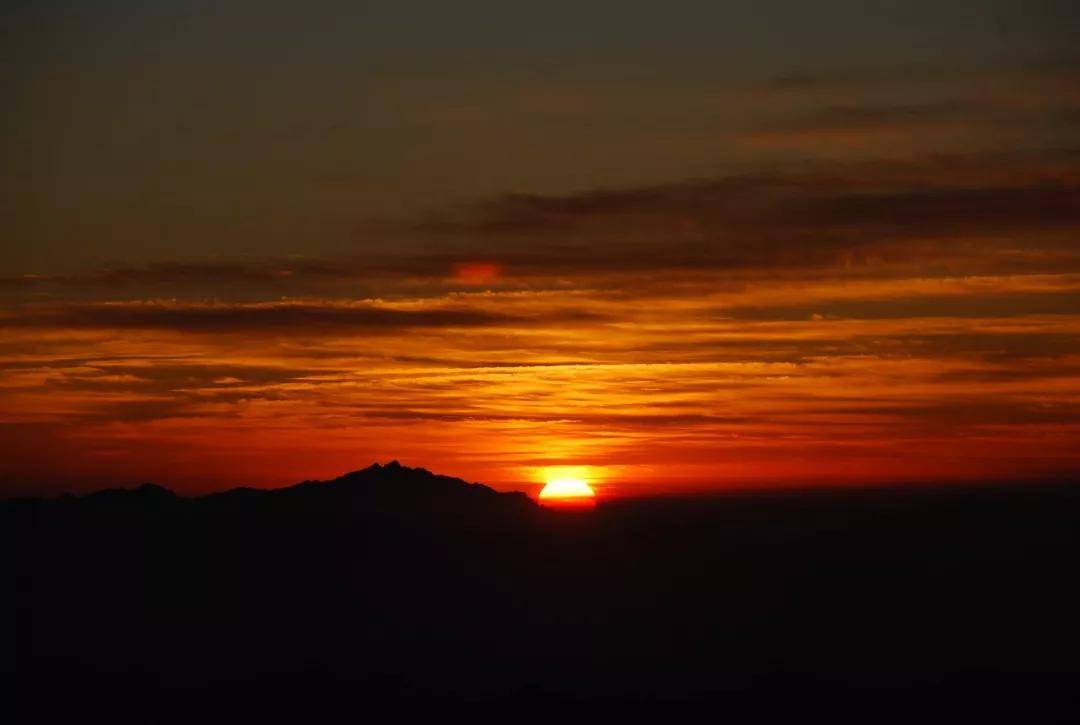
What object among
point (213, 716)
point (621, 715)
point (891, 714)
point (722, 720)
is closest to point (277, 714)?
point (213, 716)

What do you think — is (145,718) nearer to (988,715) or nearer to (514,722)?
(514,722)

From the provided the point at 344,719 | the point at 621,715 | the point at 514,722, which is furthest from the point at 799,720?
the point at 344,719

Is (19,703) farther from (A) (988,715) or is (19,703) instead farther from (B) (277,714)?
(A) (988,715)

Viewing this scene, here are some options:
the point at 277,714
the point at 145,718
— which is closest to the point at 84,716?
the point at 145,718

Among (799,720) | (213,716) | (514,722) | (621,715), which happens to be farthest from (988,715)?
(213,716)

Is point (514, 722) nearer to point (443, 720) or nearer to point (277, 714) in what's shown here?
point (443, 720)

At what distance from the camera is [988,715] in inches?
7731

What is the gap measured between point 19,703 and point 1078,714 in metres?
133

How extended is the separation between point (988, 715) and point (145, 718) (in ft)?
347

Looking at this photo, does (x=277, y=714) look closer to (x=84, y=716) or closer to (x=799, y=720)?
(x=84, y=716)

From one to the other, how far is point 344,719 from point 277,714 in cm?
870

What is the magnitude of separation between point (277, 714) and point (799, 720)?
6664 centimetres

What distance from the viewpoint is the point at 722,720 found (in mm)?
199375

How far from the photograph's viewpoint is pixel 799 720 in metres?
200
